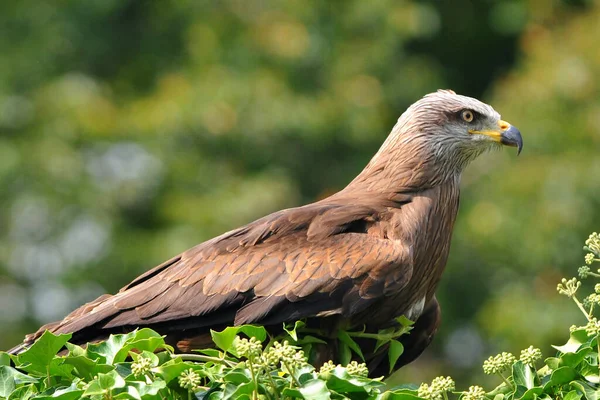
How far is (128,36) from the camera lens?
19.8 meters

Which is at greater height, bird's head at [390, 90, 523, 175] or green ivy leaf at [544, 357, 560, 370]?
bird's head at [390, 90, 523, 175]

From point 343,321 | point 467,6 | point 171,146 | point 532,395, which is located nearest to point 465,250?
point 171,146

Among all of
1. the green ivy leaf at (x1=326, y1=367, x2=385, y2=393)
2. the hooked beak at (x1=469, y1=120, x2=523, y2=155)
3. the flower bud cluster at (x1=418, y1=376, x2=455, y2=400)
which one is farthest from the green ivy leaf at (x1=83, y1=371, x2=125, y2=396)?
the hooked beak at (x1=469, y1=120, x2=523, y2=155)

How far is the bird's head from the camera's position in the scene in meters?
7.05

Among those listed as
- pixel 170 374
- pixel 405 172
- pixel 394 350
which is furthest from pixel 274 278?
pixel 170 374

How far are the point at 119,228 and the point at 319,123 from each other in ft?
9.78

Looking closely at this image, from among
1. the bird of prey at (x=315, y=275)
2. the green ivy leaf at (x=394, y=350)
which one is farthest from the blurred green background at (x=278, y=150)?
the green ivy leaf at (x=394, y=350)

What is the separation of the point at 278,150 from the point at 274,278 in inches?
405

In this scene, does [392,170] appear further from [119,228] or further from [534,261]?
[119,228]

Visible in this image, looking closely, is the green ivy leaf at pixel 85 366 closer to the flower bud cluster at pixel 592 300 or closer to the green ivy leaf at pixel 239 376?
the green ivy leaf at pixel 239 376

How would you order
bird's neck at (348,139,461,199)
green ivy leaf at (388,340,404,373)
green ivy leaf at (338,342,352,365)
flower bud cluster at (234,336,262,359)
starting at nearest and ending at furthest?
1. flower bud cluster at (234,336,262,359)
2. green ivy leaf at (338,342,352,365)
3. green ivy leaf at (388,340,404,373)
4. bird's neck at (348,139,461,199)

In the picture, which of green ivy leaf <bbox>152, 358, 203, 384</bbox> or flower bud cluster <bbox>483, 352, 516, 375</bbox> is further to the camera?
flower bud cluster <bbox>483, 352, 516, 375</bbox>

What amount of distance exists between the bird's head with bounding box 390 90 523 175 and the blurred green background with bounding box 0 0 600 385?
6785 mm

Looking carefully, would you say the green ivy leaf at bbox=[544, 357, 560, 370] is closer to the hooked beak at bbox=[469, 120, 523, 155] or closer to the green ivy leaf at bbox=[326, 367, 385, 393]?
the green ivy leaf at bbox=[326, 367, 385, 393]
